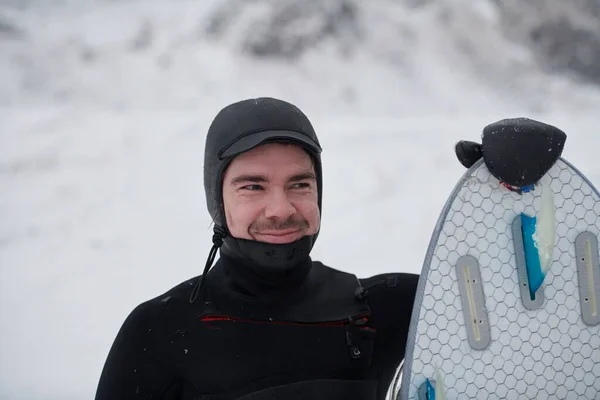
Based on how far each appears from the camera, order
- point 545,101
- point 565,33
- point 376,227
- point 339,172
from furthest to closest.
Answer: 1. point 565,33
2. point 545,101
3. point 339,172
4. point 376,227

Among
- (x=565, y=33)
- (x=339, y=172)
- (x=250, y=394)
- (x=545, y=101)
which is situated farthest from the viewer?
(x=565, y=33)

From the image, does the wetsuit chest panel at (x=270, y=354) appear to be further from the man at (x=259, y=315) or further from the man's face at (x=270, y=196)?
the man's face at (x=270, y=196)

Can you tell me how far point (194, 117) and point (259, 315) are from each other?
4.53 metres

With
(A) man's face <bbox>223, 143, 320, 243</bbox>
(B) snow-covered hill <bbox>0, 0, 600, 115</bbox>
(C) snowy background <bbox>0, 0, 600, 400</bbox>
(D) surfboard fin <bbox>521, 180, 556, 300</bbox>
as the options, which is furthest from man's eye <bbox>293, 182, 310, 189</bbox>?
Answer: (B) snow-covered hill <bbox>0, 0, 600, 115</bbox>

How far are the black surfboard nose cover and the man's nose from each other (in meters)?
0.41

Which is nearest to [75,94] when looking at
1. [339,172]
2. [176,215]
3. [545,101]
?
[176,215]

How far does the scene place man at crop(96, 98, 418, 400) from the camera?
132cm

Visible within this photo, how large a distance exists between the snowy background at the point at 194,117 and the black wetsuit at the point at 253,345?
1654 mm

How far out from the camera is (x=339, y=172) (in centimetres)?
482

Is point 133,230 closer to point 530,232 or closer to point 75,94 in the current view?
point 75,94

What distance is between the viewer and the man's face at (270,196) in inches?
52.5

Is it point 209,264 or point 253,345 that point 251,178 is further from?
point 253,345

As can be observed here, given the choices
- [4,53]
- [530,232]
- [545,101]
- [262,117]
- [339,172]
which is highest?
[4,53]

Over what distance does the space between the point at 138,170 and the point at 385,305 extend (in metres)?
3.77
